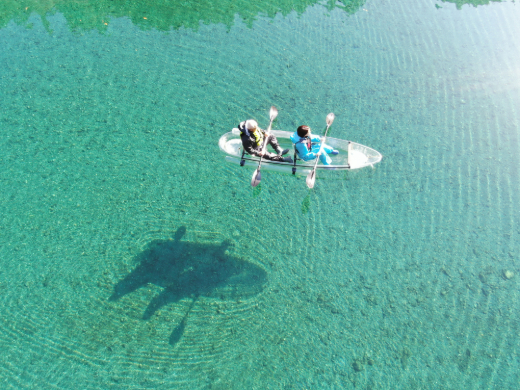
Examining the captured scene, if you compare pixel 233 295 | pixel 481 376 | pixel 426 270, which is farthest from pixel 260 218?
pixel 481 376

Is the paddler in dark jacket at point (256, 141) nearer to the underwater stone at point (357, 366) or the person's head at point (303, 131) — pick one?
the person's head at point (303, 131)

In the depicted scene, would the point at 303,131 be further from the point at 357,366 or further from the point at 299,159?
the point at 357,366

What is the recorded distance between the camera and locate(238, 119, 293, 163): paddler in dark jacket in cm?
549

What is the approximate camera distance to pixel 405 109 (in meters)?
7.48

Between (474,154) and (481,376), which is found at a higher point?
(474,154)

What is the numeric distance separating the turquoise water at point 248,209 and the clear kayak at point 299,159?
0.39 m

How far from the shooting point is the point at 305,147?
229 inches

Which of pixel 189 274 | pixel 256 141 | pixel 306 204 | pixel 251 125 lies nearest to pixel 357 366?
pixel 306 204

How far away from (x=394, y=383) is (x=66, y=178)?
21.7ft

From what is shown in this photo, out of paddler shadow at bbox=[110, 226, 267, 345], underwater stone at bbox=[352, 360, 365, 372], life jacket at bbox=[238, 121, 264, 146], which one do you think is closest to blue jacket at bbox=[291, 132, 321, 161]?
life jacket at bbox=[238, 121, 264, 146]

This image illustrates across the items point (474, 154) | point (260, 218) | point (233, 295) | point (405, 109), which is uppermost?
point (405, 109)

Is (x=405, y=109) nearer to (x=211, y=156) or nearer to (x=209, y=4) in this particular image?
(x=211, y=156)

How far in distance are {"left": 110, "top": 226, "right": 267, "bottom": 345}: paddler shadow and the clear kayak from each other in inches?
62.4

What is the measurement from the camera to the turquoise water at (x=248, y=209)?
5.12 metres
